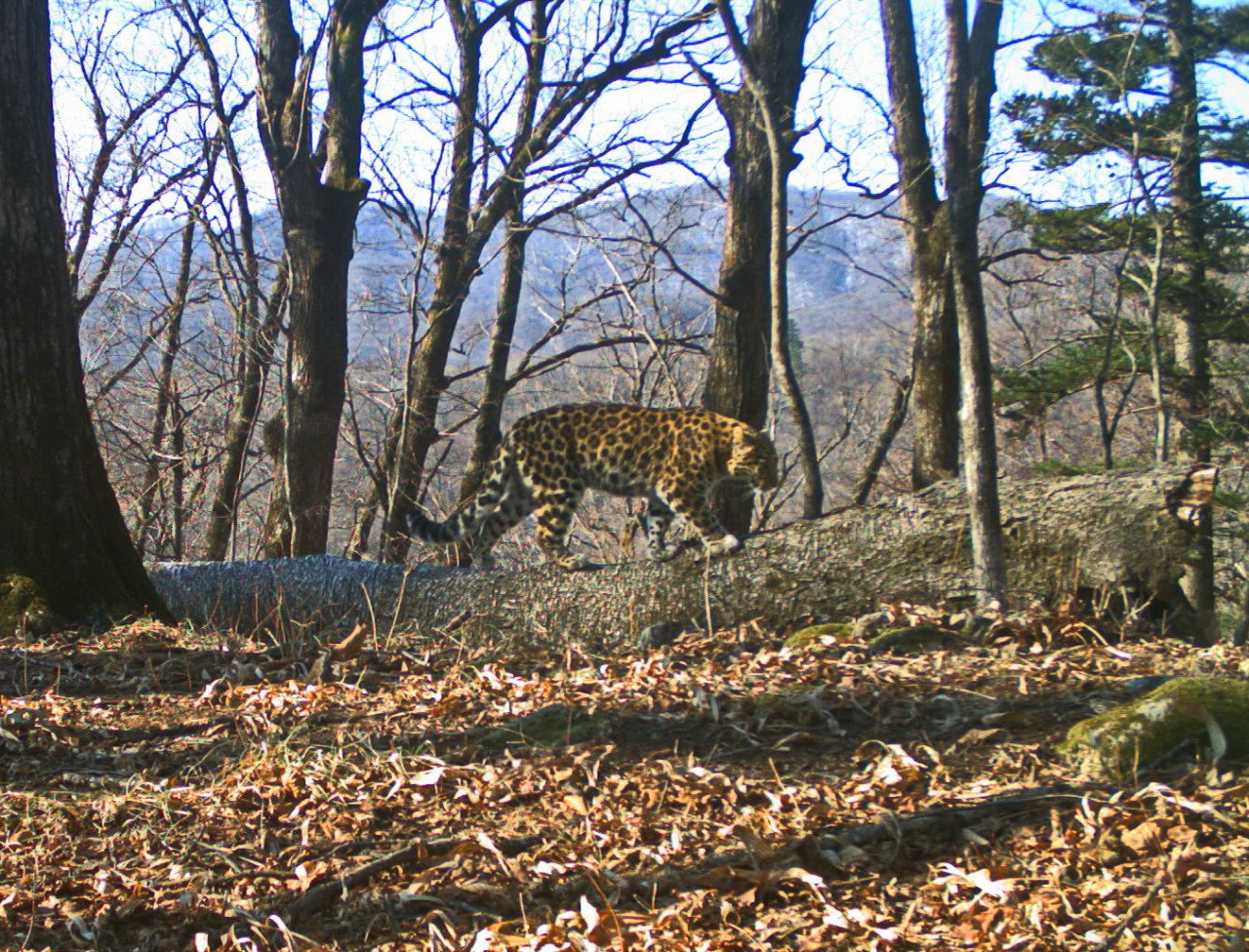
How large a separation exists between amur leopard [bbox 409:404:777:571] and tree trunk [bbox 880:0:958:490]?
5.42 ft

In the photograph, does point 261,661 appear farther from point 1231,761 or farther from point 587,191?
point 587,191

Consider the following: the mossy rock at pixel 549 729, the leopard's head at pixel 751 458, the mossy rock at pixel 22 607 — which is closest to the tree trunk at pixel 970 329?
the mossy rock at pixel 549 729

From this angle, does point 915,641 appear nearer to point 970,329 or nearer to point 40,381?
point 970,329

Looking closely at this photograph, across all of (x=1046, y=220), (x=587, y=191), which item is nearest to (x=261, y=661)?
(x=587, y=191)

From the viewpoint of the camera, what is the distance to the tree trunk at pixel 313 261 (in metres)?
11.6

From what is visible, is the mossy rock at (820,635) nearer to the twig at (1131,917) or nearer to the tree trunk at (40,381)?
the twig at (1131,917)

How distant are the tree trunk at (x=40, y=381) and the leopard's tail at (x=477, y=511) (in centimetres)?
322

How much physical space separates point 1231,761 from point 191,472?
52.5 ft

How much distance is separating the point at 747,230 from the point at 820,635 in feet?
18.7

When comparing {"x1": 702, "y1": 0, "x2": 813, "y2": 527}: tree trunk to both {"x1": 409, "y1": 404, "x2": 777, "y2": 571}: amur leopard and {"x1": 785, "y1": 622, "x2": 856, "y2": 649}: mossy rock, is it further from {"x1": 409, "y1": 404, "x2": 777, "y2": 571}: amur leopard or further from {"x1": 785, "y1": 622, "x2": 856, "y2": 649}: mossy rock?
{"x1": 785, "y1": 622, "x2": 856, "y2": 649}: mossy rock

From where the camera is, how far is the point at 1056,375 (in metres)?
20.9

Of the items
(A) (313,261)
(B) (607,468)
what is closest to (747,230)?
(B) (607,468)

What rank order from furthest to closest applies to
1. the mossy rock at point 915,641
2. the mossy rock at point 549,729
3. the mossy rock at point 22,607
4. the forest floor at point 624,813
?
the mossy rock at point 22,607 < the mossy rock at point 915,641 < the mossy rock at point 549,729 < the forest floor at point 624,813

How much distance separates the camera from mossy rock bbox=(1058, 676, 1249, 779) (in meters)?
4.05
